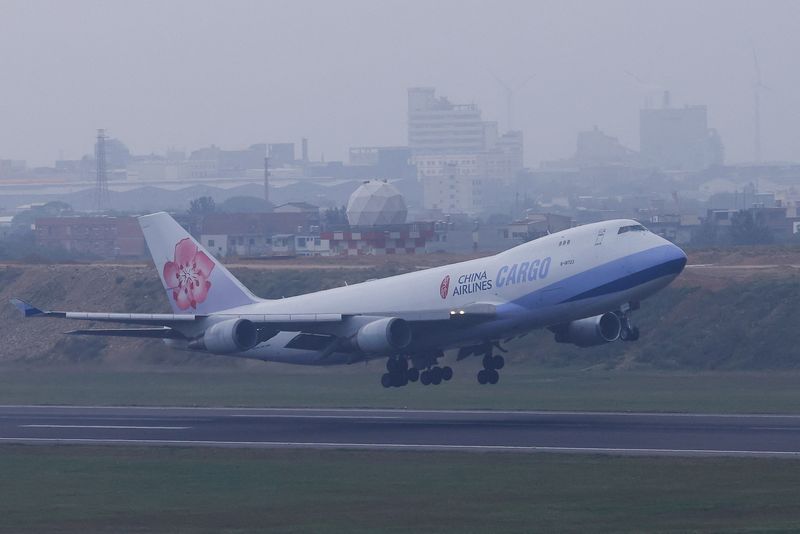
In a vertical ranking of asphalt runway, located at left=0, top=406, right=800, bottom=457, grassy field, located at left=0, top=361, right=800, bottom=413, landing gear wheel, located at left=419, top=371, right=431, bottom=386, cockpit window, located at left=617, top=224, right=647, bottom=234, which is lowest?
grassy field, located at left=0, top=361, right=800, bottom=413

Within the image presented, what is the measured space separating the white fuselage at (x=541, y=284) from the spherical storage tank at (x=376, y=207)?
95.5 meters

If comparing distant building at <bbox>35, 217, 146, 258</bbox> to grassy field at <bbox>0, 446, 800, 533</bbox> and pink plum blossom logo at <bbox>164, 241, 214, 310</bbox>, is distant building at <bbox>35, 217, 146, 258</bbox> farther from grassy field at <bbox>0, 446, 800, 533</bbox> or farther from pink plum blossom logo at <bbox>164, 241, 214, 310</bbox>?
grassy field at <bbox>0, 446, 800, 533</bbox>

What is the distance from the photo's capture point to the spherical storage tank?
501ft

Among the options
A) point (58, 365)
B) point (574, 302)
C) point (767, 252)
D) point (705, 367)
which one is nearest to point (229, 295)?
point (574, 302)

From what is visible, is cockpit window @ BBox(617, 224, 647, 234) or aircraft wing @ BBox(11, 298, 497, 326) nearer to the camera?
cockpit window @ BBox(617, 224, 647, 234)

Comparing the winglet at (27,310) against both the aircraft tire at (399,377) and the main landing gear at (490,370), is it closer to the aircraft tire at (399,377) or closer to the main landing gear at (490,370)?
the aircraft tire at (399,377)

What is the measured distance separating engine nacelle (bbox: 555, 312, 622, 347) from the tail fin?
13795 mm

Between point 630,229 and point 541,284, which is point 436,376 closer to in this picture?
point 541,284

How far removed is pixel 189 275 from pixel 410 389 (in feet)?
39.0

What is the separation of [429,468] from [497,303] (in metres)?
14.7

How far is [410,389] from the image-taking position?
215 ft

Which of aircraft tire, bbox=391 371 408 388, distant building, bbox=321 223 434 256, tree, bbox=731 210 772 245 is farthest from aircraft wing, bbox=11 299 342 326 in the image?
tree, bbox=731 210 772 245

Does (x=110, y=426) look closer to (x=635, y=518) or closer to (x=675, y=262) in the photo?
(x=675, y=262)

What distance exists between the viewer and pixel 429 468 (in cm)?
3944
